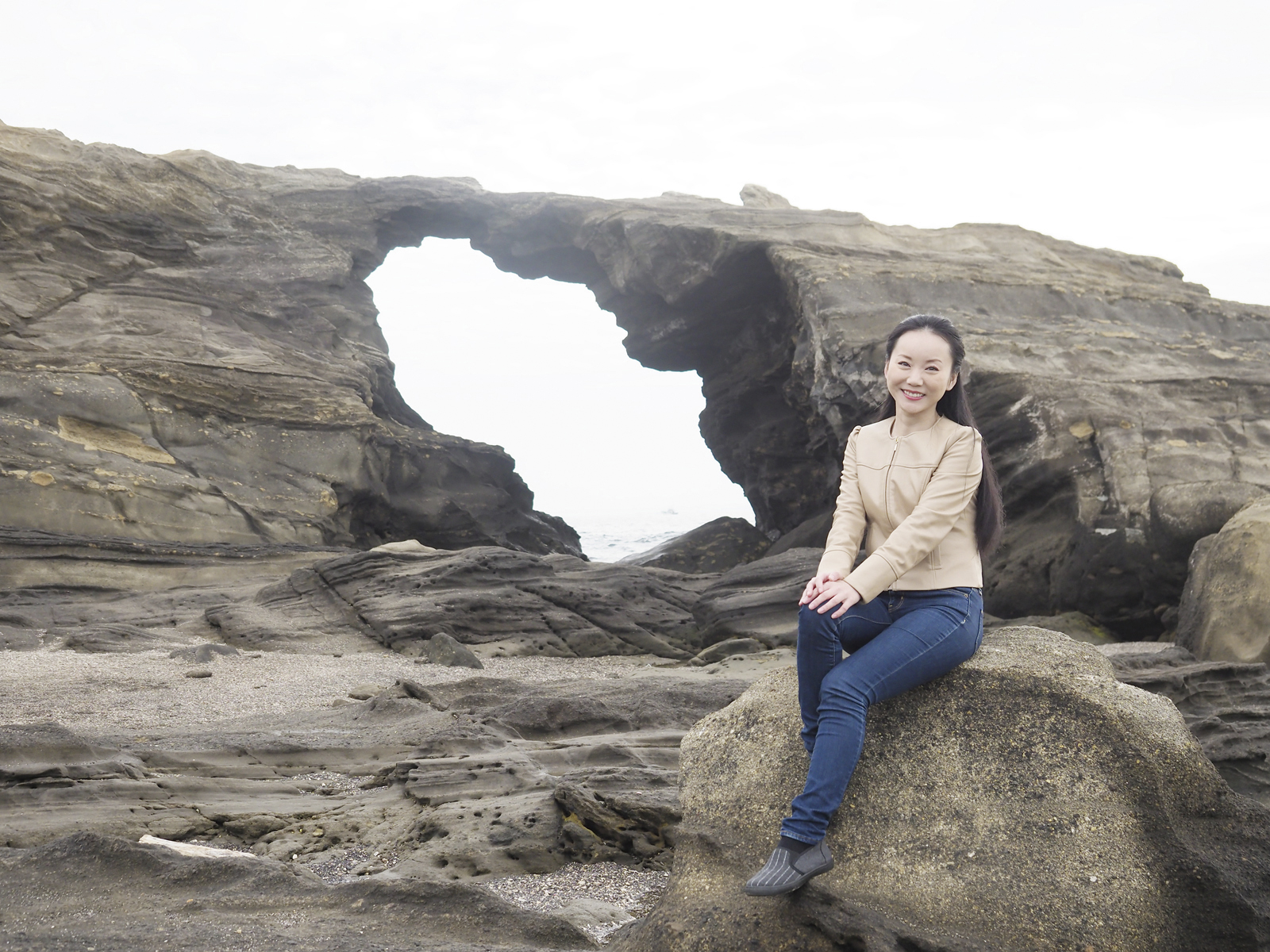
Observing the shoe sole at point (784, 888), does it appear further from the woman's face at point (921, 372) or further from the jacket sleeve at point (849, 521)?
the woman's face at point (921, 372)

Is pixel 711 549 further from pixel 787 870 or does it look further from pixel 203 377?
pixel 787 870

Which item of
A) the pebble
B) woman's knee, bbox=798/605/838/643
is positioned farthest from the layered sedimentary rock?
woman's knee, bbox=798/605/838/643

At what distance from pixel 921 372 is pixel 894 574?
0.82 metres

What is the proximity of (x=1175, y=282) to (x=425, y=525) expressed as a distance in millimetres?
18083

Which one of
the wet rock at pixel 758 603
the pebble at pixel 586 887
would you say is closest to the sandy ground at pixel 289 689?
the pebble at pixel 586 887

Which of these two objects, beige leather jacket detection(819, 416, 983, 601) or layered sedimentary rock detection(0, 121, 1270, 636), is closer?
beige leather jacket detection(819, 416, 983, 601)

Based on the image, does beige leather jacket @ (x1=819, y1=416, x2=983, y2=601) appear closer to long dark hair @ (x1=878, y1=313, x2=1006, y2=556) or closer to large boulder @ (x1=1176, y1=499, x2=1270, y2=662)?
long dark hair @ (x1=878, y1=313, x2=1006, y2=556)

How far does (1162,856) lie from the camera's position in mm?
3053

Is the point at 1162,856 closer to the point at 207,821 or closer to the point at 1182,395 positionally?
the point at 207,821

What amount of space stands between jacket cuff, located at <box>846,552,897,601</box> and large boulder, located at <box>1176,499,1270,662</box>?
745 centimetres

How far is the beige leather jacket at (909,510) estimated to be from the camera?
331 cm

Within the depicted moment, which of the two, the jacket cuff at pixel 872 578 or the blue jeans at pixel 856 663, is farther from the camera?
the jacket cuff at pixel 872 578

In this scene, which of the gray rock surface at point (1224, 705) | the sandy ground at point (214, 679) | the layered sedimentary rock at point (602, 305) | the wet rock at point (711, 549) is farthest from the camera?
the wet rock at point (711, 549)

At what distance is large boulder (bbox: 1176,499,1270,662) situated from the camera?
921cm
